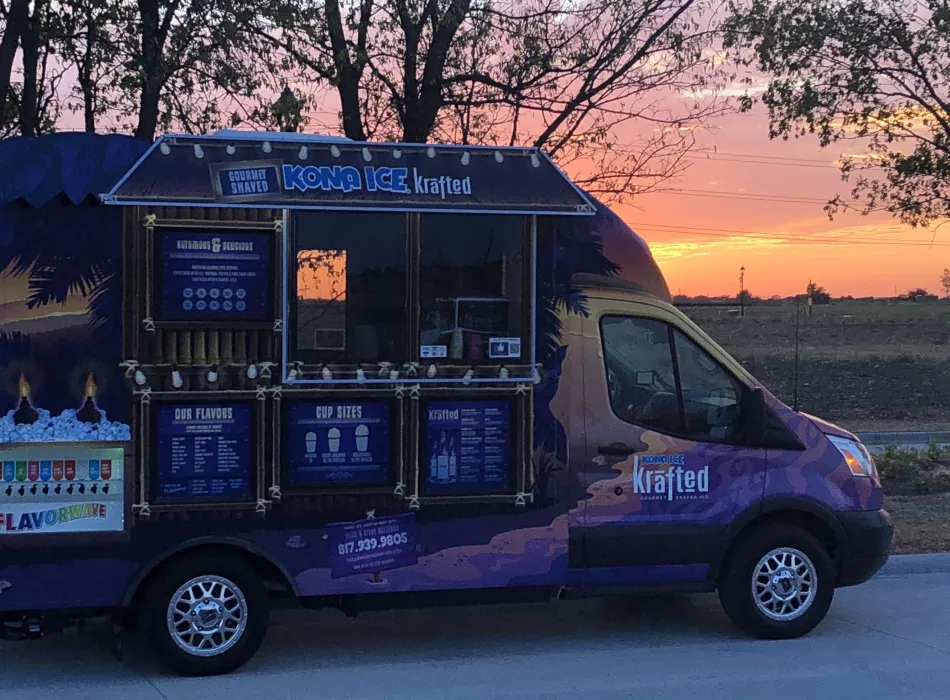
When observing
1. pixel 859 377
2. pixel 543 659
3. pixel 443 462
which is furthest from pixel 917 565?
pixel 859 377

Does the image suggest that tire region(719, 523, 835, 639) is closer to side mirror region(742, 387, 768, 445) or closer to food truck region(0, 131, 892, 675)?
food truck region(0, 131, 892, 675)

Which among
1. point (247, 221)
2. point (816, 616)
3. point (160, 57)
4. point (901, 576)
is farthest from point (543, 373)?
point (160, 57)

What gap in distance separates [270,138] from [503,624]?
11.8 ft

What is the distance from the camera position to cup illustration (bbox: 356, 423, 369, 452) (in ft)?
19.4

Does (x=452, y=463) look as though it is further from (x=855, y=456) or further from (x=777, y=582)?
(x=855, y=456)

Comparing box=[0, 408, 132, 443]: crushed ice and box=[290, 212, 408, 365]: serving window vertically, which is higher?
box=[290, 212, 408, 365]: serving window

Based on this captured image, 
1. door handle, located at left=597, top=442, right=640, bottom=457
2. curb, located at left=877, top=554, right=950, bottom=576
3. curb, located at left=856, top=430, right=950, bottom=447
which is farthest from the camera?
curb, located at left=856, top=430, right=950, bottom=447

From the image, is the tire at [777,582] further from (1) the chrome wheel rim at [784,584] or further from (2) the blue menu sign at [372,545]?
(2) the blue menu sign at [372,545]

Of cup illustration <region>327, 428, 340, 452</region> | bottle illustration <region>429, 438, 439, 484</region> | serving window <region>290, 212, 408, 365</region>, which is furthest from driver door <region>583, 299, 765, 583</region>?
cup illustration <region>327, 428, 340, 452</region>

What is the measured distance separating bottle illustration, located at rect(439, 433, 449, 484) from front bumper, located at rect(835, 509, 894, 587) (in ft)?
8.40

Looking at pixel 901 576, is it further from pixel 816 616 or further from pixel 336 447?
pixel 336 447

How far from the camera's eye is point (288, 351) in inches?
227

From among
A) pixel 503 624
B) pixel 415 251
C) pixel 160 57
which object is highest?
pixel 160 57

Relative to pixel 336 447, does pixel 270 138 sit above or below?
above
